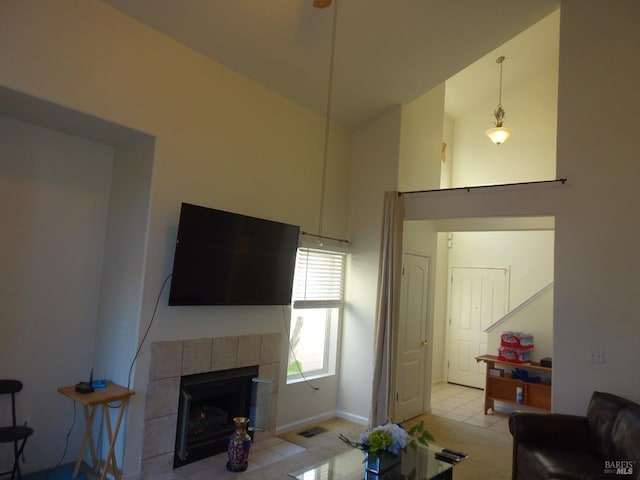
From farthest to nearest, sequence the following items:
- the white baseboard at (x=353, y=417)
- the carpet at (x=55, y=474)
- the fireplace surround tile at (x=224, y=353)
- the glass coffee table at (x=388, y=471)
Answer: the white baseboard at (x=353, y=417)
the fireplace surround tile at (x=224, y=353)
the carpet at (x=55, y=474)
the glass coffee table at (x=388, y=471)

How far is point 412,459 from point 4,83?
3784 millimetres

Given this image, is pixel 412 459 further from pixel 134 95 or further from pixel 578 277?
pixel 134 95

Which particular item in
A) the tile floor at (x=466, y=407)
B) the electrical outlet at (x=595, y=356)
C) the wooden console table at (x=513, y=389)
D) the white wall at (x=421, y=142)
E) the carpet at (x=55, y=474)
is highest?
the white wall at (x=421, y=142)

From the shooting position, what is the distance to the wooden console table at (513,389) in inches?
222

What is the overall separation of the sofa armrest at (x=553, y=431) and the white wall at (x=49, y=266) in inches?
148

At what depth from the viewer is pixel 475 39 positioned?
14.6 ft

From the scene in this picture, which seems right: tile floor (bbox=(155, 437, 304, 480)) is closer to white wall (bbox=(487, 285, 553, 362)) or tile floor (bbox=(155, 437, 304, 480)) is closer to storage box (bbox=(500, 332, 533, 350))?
storage box (bbox=(500, 332, 533, 350))

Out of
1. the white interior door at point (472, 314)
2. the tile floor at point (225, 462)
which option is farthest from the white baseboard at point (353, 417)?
the white interior door at point (472, 314)

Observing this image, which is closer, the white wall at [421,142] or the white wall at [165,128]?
the white wall at [165,128]

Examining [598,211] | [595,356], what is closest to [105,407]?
[595,356]

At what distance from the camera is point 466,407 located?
20.3 feet

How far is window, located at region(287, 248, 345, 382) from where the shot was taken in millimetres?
4930

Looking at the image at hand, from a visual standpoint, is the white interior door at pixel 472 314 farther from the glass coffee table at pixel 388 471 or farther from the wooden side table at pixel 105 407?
the wooden side table at pixel 105 407

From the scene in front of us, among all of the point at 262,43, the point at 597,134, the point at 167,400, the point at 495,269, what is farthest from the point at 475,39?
the point at 167,400
